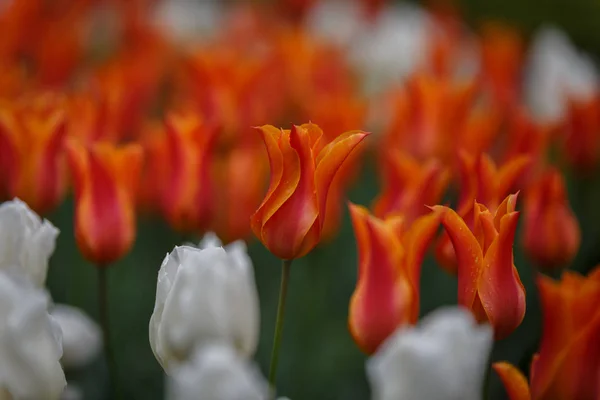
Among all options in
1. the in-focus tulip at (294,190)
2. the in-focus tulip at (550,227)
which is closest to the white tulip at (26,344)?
the in-focus tulip at (294,190)

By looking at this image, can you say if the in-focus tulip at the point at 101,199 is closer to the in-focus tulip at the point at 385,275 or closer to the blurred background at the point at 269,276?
the blurred background at the point at 269,276

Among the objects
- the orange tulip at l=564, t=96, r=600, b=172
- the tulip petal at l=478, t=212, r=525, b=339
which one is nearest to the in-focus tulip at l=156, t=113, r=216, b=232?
the tulip petal at l=478, t=212, r=525, b=339

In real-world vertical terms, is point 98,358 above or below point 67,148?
below

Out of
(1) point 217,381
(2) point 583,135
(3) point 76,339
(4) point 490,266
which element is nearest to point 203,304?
(1) point 217,381

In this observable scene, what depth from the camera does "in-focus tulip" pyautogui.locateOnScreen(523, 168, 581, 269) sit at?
3.73ft

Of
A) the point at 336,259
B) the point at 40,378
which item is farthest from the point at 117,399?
the point at 336,259

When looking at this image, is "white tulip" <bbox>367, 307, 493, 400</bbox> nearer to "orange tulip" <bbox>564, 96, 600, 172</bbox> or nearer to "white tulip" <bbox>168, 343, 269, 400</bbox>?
"white tulip" <bbox>168, 343, 269, 400</bbox>

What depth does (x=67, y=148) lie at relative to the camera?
105cm

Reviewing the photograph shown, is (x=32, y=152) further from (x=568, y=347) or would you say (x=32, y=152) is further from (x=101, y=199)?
(x=568, y=347)

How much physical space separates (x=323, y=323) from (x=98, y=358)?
42cm

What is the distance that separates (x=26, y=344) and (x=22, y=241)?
15cm

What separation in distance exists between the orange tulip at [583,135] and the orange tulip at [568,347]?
2.39 ft

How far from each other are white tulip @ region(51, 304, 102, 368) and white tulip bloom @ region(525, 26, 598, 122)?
1086 millimetres

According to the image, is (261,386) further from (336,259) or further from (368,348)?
(336,259)
